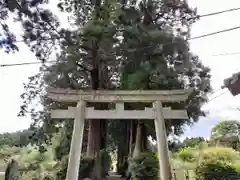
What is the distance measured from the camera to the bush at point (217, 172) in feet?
27.3

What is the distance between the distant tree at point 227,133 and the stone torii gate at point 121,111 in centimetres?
1097

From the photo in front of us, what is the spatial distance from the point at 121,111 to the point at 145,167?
2708 mm

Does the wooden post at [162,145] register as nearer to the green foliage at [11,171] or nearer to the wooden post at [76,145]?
the wooden post at [76,145]

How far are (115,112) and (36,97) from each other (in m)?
4.83

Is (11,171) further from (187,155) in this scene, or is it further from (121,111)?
(187,155)

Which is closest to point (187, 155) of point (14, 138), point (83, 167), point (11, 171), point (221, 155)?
point (221, 155)

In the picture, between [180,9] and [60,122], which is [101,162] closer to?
[60,122]

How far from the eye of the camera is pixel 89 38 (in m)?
8.91

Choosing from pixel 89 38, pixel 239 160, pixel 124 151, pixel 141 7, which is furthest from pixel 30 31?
pixel 124 151

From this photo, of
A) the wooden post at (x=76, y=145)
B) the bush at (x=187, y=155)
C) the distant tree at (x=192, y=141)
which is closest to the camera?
the wooden post at (x=76, y=145)

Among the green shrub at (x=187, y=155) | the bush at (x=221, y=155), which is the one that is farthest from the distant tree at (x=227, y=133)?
the bush at (x=221, y=155)

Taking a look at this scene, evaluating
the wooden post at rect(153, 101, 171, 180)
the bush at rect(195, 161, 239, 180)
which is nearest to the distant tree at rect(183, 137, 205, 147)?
the bush at rect(195, 161, 239, 180)

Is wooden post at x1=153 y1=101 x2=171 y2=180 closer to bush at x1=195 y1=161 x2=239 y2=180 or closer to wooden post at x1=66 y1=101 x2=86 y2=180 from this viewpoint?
bush at x1=195 y1=161 x2=239 y2=180

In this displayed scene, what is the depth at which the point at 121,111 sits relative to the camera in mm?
7828
